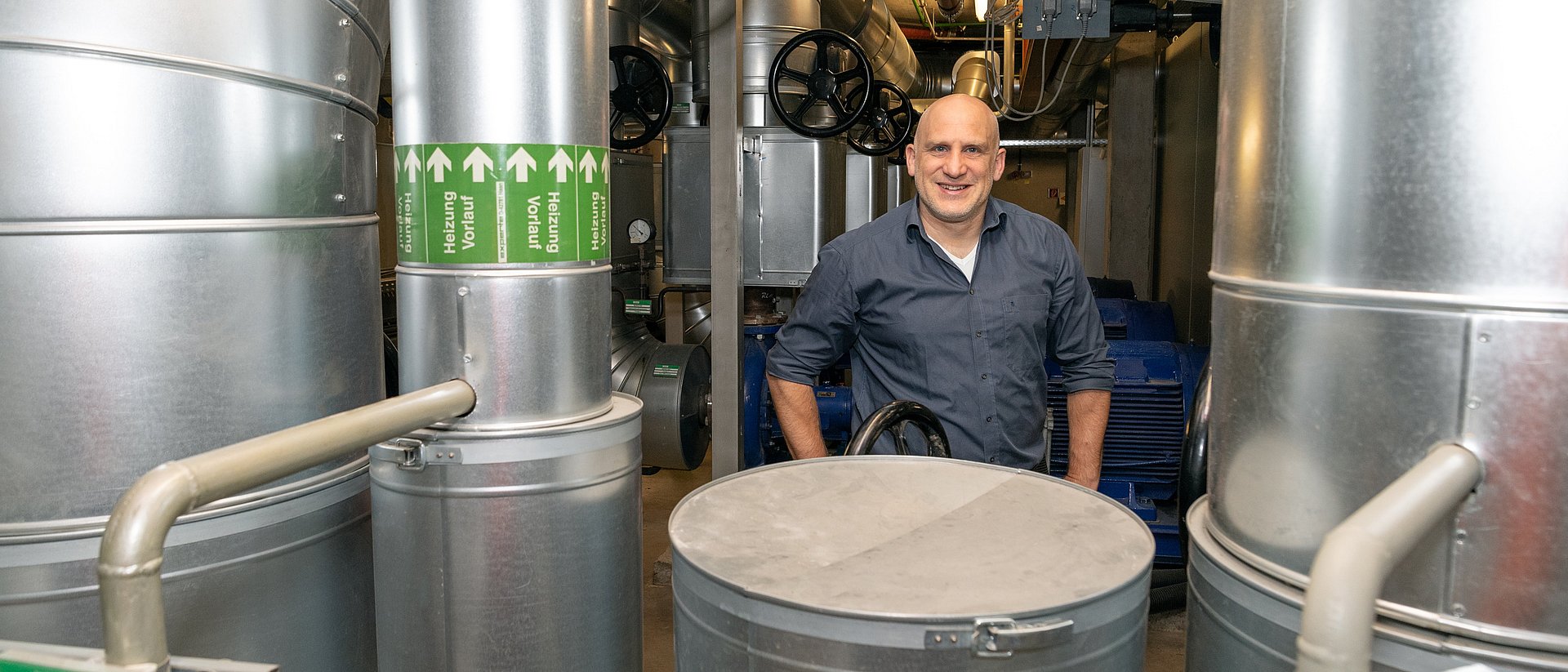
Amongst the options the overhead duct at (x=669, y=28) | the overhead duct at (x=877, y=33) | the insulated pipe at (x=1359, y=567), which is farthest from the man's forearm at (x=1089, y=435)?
the overhead duct at (x=669, y=28)

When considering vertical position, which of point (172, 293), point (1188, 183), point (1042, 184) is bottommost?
point (172, 293)

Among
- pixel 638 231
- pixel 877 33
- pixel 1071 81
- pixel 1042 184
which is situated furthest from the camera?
pixel 1042 184

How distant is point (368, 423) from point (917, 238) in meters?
1.19

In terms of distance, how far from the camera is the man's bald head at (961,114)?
1944mm

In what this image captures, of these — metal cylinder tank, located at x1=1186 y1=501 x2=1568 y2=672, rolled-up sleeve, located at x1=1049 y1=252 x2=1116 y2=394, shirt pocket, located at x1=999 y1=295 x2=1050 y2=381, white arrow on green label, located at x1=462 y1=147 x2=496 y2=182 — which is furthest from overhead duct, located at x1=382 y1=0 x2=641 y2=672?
rolled-up sleeve, located at x1=1049 y1=252 x2=1116 y2=394

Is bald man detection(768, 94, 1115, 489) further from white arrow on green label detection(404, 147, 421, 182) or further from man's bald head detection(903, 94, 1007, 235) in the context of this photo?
white arrow on green label detection(404, 147, 421, 182)

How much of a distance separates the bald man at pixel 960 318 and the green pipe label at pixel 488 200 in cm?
87

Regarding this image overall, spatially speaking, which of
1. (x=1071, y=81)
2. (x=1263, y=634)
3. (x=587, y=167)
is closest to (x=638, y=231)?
(x=1071, y=81)

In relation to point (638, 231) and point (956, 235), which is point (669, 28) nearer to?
point (638, 231)

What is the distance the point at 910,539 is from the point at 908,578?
12 centimetres

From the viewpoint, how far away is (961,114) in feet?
6.39

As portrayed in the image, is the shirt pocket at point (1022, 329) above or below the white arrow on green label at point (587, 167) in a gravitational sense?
below

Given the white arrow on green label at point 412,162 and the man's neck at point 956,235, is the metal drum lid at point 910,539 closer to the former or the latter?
the white arrow on green label at point 412,162

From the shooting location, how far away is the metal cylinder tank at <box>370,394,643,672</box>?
1.23 meters
